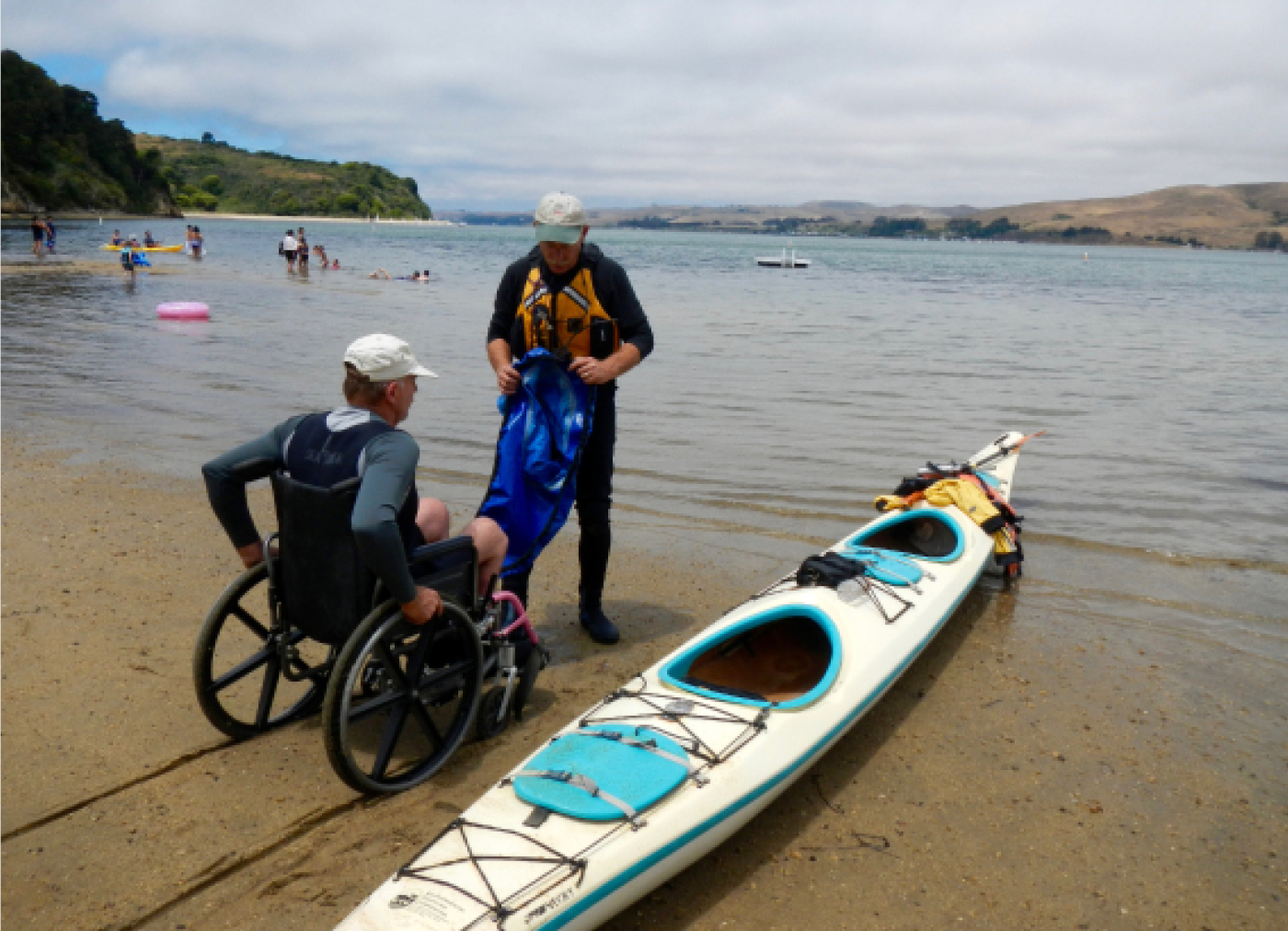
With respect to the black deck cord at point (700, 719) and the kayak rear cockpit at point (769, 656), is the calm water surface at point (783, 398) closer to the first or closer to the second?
the kayak rear cockpit at point (769, 656)

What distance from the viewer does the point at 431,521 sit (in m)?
3.75

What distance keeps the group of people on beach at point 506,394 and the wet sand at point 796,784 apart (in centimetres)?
81

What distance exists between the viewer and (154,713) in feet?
13.0

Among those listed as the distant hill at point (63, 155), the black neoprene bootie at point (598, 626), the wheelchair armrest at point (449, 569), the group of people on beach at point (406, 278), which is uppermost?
the distant hill at point (63, 155)

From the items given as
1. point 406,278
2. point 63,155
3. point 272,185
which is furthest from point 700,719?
point 272,185

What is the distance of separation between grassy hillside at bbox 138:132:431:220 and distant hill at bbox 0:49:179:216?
36988 mm

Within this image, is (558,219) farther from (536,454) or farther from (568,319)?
(536,454)

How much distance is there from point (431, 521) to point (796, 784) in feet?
5.97

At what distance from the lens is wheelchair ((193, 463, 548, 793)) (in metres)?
3.15

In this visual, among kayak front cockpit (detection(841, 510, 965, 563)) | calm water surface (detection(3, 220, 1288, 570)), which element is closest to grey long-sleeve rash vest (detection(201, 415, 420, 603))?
kayak front cockpit (detection(841, 510, 965, 563))

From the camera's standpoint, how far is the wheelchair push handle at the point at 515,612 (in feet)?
12.4

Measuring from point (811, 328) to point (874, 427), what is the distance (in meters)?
11.2

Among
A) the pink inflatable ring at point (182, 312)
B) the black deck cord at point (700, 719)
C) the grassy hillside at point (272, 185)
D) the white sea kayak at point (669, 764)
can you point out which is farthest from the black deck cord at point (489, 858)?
the grassy hillside at point (272, 185)

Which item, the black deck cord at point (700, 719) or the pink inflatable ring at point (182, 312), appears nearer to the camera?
the black deck cord at point (700, 719)
